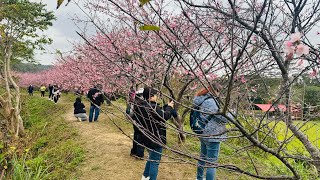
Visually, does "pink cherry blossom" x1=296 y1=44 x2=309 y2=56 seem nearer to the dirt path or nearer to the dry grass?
the dry grass

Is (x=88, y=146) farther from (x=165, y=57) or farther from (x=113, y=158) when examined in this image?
(x=165, y=57)

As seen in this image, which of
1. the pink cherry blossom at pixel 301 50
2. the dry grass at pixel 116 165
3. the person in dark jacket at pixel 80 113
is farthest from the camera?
the person in dark jacket at pixel 80 113

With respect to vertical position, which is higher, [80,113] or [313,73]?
[313,73]

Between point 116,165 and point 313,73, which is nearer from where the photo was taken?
point 313,73

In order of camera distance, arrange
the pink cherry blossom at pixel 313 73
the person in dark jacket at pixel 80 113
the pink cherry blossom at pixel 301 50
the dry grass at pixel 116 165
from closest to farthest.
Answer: the pink cherry blossom at pixel 301 50
the pink cherry blossom at pixel 313 73
the dry grass at pixel 116 165
the person in dark jacket at pixel 80 113

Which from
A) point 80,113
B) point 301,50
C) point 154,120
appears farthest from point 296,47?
point 80,113

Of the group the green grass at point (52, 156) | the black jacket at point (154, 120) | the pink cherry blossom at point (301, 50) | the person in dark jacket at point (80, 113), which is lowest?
the green grass at point (52, 156)

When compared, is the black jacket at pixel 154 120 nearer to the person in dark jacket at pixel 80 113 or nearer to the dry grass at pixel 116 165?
the dry grass at pixel 116 165

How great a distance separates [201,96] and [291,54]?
222 centimetres

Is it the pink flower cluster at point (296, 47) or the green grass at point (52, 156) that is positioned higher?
the pink flower cluster at point (296, 47)

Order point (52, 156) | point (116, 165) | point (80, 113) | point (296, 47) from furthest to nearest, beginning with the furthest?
point (80, 113) → point (52, 156) → point (116, 165) → point (296, 47)

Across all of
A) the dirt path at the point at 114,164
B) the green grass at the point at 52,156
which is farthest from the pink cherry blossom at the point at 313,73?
the green grass at the point at 52,156

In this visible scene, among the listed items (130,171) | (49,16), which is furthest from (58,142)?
(49,16)

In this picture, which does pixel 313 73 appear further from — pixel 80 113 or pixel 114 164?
pixel 80 113
